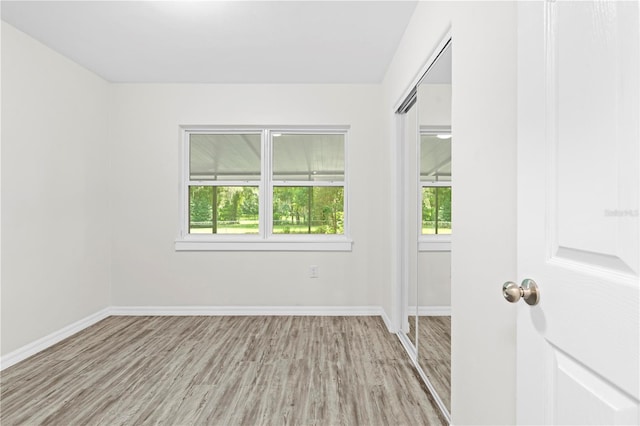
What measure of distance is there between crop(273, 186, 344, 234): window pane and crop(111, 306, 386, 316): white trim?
33.7 inches

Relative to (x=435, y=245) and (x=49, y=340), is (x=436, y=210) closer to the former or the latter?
(x=435, y=245)

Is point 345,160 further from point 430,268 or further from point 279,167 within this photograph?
point 430,268

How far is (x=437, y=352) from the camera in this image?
85.0 inches

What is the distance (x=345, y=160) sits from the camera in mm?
4035

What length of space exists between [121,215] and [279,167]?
1808mm

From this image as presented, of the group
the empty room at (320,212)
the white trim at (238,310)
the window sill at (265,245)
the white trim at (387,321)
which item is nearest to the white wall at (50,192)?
the empty room at (320,212)

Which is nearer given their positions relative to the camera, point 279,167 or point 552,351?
point 552,351

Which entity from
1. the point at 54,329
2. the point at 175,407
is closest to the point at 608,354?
the point at 175,407

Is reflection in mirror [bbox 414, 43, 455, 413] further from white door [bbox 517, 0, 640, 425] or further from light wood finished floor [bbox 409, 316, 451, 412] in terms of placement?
white door [bbox 517, 0, 640, 425]

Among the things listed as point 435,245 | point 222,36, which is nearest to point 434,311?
point 435,245

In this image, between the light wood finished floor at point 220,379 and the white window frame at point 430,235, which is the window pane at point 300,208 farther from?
the white window frame at point 430,235

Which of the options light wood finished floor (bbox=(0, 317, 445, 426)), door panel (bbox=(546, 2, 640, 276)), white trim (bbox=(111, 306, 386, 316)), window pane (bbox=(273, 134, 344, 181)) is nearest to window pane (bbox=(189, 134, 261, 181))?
window pane (bbox=(273, 134, 344, 181))

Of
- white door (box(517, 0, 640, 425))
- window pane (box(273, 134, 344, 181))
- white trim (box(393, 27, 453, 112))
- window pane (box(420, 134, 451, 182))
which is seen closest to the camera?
white door (box(517, 0, 640, 425))

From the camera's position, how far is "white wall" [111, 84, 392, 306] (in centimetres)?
388
